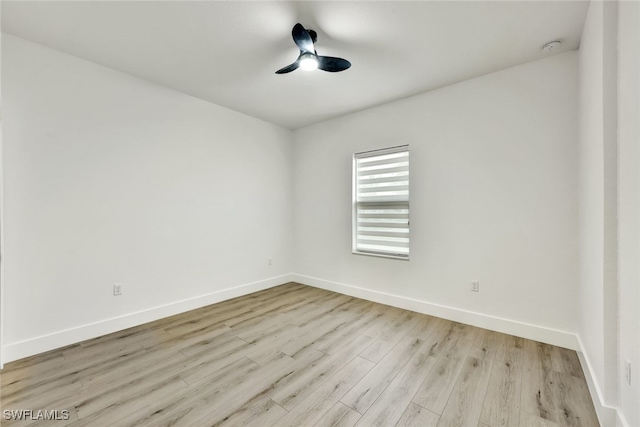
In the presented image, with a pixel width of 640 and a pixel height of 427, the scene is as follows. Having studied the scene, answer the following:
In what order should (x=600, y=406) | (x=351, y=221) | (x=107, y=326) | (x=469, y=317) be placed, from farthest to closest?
(x=351, y=221)
(x=469, y=317)
(x=107, y=326)
(x=600, y=406)

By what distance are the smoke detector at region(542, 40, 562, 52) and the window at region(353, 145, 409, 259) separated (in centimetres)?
145

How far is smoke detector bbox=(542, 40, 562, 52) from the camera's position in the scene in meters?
2.14

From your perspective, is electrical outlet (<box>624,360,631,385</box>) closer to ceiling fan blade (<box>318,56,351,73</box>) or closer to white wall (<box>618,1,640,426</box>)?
white wall (<box>618,1,640,426</box>)

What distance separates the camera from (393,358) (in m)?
2.16

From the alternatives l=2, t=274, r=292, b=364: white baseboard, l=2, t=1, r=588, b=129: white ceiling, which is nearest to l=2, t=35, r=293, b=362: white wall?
l=2, t=274, r=292, b=364: white baseboard

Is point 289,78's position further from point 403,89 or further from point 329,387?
point 329,387

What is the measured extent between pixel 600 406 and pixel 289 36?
3222 millimetres

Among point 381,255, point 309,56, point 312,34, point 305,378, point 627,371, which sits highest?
point 312,34

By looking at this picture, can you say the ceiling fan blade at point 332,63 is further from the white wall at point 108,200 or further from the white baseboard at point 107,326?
the white baseboard at point 107,326

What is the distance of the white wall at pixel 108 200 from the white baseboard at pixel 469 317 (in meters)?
1.62

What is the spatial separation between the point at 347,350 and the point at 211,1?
288 centimetres

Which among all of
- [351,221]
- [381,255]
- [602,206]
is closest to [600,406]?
[602,206]

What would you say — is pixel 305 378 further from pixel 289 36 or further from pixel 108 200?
pixel 289 36

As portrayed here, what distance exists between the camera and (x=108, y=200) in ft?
8.54
